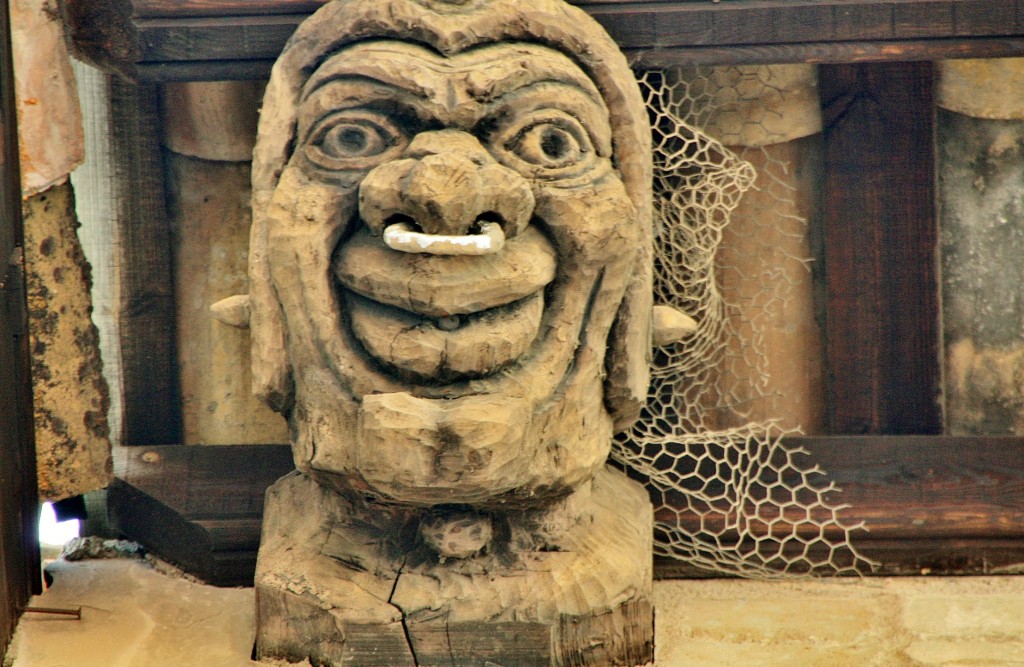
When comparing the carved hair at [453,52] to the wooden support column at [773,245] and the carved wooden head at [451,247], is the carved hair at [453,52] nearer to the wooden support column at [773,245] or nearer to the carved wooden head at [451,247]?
the carved wooden head at [451,247]

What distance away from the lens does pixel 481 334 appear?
2.41 metres

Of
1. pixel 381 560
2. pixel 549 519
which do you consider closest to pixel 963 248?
pixel 549 519

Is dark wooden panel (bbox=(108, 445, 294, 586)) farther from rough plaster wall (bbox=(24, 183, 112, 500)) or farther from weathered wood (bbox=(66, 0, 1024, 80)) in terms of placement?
weathered wood (bbox=(66, 0, 1024, 80))

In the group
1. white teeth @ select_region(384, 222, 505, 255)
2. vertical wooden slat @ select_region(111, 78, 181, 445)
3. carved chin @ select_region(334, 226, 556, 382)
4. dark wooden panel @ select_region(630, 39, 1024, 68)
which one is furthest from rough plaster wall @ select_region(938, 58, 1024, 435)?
vertical wooden slat @ select_region(111, 78, 181, 445)

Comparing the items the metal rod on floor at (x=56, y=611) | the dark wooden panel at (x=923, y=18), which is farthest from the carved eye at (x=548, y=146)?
the metal rod on floor at (x=56, y=611)

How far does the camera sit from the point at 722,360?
3186 millimetres

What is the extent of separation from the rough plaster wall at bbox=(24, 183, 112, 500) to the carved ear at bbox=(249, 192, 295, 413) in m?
0.62

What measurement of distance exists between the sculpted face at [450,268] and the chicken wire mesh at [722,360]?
0.45 meters

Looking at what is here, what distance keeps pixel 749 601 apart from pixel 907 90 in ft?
3.89

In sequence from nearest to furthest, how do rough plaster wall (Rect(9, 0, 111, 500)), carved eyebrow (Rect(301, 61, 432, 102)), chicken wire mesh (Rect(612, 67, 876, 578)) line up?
carved eyebrow (Rect(301, 61, 432, 102)) < rough plaster wall (Rect(9, 0, 111, 500)) < chicken wire mesh (Rect(612, 67, 876, 578))

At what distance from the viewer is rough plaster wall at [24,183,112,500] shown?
2.97 meters

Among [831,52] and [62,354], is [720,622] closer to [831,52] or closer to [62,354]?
[831,52]

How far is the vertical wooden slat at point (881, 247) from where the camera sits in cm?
313

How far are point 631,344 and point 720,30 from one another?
71 cm
